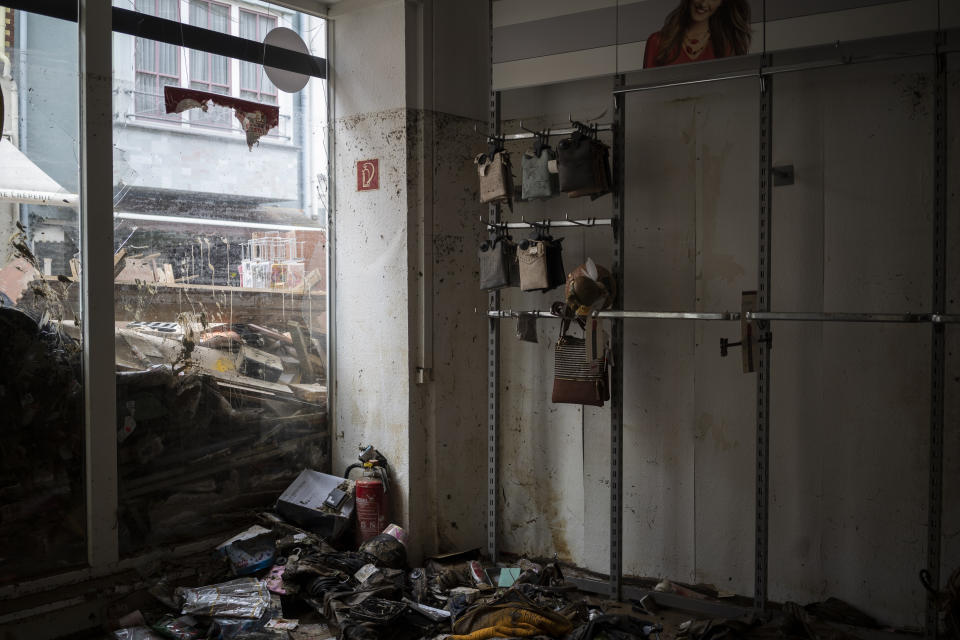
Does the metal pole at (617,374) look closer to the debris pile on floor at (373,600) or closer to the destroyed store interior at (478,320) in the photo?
the destroyed store interior at (478,320)

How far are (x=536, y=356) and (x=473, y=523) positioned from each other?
3.57 ft

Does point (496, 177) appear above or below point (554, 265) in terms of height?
above

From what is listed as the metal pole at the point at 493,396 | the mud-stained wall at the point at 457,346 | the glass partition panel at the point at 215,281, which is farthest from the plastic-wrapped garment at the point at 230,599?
the metal pole at the point at 493,396

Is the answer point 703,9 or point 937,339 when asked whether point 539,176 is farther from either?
point 937,339

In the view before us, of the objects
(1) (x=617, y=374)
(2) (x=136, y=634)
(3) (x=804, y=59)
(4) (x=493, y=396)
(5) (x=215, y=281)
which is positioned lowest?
(2) (x=136, y=634)

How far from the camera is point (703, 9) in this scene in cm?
382

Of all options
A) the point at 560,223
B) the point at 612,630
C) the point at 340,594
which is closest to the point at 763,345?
the point at 560,223

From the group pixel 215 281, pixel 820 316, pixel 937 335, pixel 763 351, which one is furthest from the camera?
pixel 215 281

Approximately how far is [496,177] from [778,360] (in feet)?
5.61

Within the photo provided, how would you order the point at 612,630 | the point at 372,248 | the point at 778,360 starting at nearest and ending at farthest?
1. the point at 612,630
2. the point at 778,360
3. the point at 372,248

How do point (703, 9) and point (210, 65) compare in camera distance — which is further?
point (210, 65)

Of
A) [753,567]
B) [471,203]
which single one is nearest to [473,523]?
[753,567]

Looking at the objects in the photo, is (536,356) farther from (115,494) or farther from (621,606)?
(115,494)

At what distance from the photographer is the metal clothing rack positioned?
325 centimetres
